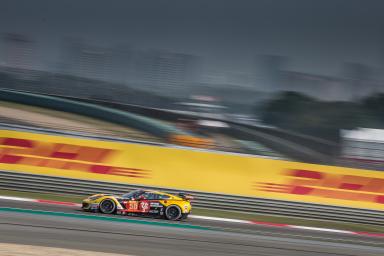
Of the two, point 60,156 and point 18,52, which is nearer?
point 60,156

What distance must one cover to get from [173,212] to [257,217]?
10.8 feet

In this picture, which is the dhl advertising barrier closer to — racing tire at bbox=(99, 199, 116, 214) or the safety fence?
the safety fence

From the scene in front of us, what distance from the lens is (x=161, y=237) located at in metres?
9.93

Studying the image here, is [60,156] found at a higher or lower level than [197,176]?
lower

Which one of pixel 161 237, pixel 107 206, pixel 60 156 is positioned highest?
pixel 60 156

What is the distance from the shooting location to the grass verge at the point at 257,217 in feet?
48.4

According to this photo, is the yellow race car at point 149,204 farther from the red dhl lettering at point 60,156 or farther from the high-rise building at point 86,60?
the high-rise building at point 86,60

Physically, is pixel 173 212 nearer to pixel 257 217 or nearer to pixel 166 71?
pixel 257 217

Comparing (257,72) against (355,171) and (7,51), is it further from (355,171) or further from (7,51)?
(7,51)

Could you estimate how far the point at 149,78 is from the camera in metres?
17.9

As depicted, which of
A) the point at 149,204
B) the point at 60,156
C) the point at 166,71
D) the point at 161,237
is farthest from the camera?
the point at 166,71

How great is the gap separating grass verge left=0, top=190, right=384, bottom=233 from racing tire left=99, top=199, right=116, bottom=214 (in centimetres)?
230

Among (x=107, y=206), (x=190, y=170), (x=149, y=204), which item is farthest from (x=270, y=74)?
(x=107, y=206)

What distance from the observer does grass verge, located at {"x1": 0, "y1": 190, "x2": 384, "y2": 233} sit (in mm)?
14758
